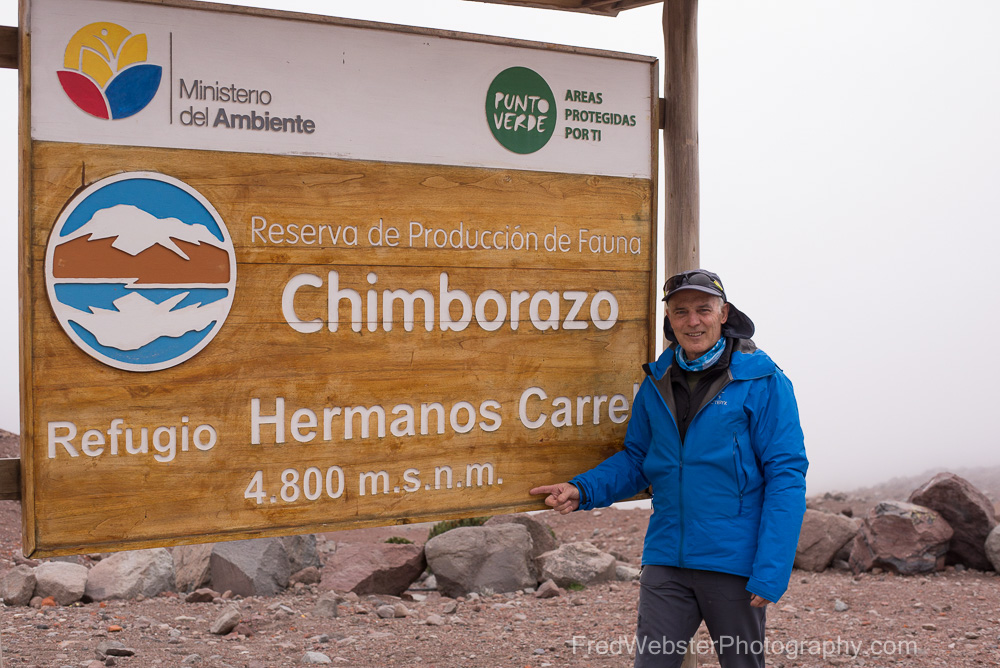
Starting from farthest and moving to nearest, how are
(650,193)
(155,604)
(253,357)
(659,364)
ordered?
(155,604), (650,193), (659,364), (253,357)

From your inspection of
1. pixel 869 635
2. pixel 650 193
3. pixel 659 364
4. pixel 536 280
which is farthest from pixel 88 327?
pixel 869 635

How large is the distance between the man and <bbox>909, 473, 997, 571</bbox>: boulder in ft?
19.9

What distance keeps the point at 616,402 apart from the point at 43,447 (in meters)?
2.59

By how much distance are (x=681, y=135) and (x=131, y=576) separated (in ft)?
19.9

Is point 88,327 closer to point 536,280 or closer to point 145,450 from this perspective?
point 145,450

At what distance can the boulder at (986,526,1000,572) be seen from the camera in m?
8.49

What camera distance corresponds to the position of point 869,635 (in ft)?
22.3

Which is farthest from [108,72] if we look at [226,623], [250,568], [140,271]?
[250,568]

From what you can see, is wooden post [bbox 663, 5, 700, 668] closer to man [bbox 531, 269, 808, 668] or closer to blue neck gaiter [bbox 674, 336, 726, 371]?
man [bbox 531, 269, 808, 668]

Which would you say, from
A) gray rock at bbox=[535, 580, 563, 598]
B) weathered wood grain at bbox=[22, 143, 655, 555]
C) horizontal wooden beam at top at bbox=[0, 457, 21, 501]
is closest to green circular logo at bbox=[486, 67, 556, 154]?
weathered wood grain at bbox=[22, 143, 655, 555]

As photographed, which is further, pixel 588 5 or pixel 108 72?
pixel 588 5

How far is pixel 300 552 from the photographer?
8.65 meters

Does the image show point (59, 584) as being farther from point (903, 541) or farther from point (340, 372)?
point (903, 541)

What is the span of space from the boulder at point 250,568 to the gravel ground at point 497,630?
20cm
